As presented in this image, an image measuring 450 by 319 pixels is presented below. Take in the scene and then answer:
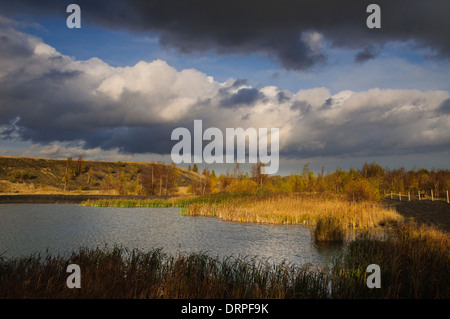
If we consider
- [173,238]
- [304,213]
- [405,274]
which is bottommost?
[173,238]

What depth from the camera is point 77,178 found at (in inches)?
3514

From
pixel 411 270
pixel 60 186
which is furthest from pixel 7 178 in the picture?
pixel 411 270

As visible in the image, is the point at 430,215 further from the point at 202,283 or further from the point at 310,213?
the point at 202,283

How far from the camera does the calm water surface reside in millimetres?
13531

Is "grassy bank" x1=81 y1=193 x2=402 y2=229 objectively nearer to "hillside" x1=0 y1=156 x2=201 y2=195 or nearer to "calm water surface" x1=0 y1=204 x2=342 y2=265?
"calm water surface" x1=0 y1=204 x2=342 y2=265

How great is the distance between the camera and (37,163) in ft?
312

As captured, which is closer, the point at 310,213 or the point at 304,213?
the point at 310,213

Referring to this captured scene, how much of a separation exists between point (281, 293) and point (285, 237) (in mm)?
11439

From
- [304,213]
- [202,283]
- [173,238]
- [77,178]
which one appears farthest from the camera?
[77,178]

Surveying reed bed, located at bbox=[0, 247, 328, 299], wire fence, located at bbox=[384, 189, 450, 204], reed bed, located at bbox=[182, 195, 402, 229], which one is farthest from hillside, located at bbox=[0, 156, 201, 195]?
reed bed, located at bbox=[0, 247, 328, 299]

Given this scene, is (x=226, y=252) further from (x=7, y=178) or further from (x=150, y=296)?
(x=7, y=178)

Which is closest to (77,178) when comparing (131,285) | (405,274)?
(131,285)

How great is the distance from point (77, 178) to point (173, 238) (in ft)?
267
